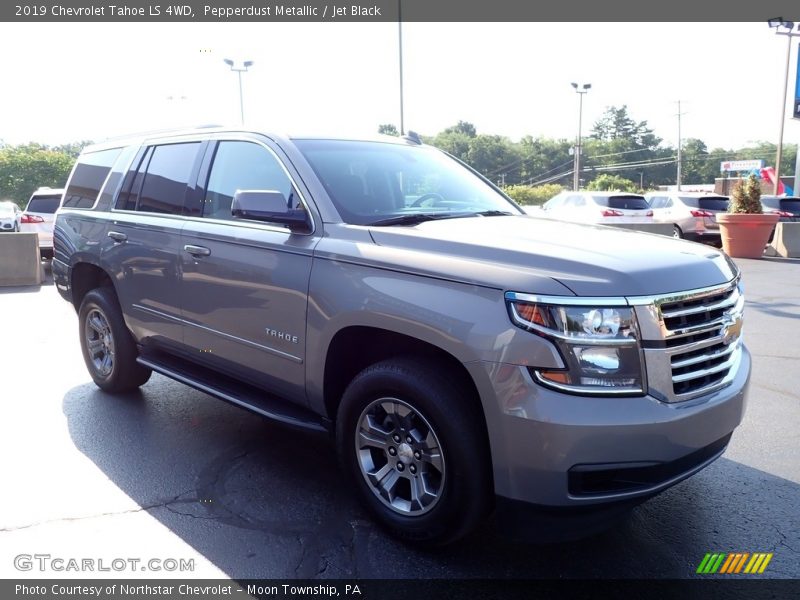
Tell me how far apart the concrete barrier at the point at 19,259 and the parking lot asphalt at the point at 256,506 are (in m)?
7.88

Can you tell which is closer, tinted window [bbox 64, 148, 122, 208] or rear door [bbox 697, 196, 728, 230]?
tinted window [bbox 64, 148, 122, 208]

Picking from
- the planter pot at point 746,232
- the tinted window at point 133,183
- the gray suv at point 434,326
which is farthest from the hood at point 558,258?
the planter pot at point 746,232

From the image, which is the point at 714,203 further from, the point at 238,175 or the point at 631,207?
the point at 238,175

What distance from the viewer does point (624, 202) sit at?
18.5 meters

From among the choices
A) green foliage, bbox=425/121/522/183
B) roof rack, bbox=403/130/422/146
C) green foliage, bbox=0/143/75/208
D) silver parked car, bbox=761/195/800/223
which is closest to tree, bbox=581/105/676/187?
green foliage, bbox=425/121/522/183

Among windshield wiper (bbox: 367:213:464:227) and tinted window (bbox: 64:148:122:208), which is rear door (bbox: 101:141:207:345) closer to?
tinted window (bbox: 64:148:122:208)

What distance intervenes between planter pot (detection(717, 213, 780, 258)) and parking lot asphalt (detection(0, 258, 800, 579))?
35.3ft

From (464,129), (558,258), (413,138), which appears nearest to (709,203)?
(413,138)

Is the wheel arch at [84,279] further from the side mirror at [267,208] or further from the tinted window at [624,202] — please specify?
the tinted window at [624,202]

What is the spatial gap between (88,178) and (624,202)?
15.7m

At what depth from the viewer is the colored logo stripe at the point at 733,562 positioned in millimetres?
2930

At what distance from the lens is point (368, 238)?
3230mm

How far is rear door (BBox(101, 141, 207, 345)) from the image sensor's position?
14.3ft

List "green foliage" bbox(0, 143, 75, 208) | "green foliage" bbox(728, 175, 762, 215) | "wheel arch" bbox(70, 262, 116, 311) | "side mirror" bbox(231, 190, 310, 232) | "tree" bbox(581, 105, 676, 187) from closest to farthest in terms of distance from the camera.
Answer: "side mirror" bbox(231, 190, 310, 232) → "wheel arch" bbox(70, 262, 116, 311) → "green foliage" bbox(728, 175, 762, 215) → "green foliage" bbox(0, 143, 75, 208) → "tree" bbox(581, 105, 676, 187)
